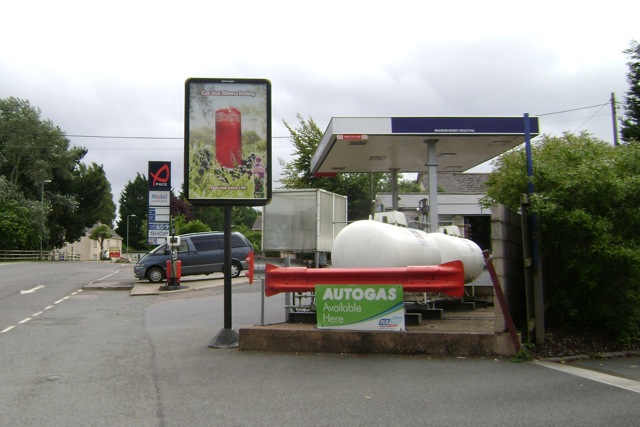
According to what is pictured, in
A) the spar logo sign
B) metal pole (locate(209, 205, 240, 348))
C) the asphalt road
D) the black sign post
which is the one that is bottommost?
the asphalt road

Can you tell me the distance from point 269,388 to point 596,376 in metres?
3.99

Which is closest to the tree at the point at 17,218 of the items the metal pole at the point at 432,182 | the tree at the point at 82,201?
the tree at the point at 82,201

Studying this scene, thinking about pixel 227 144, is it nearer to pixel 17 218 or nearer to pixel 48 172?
pixel 17 218

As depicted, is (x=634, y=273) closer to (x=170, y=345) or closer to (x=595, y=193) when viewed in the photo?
(x=595, y=193)

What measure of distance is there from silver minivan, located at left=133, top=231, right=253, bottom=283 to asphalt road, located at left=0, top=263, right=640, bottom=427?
14484 millimetres

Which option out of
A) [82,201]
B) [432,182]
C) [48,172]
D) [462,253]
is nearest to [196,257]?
[432,182]

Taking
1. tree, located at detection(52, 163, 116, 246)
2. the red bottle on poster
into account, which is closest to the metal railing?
tree, located at detection(52, 163, 116, 246)

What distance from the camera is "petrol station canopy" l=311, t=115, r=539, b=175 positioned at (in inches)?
637

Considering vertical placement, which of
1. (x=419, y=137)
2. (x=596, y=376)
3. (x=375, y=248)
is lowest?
(x=596, y=376)

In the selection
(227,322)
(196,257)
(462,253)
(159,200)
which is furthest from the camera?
(196,257)

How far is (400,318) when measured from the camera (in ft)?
28.0

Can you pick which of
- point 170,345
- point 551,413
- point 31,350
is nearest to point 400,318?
point 551,413

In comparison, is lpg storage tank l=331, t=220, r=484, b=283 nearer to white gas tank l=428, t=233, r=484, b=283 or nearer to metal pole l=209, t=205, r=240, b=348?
white gas tank l=428, t=233, r=484, b=283

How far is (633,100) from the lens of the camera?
2028 centimetres
